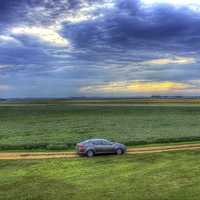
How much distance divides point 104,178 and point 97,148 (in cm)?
1120

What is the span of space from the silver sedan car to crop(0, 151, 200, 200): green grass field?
80.5 inches

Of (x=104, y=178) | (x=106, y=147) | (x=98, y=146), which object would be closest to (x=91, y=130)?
(x=106, y=147)

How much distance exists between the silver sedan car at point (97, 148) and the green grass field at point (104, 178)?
80.5 inches

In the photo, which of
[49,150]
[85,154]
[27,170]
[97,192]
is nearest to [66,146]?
[49,150]

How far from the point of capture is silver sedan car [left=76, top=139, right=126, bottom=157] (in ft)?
117

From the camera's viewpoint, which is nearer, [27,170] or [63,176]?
[63,176]

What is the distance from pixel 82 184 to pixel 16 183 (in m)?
4.40

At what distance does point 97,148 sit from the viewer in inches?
1421

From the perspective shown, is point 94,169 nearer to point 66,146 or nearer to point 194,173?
point 194,173

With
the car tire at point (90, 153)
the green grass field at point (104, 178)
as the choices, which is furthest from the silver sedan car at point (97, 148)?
the green grass field at point (104, 178)

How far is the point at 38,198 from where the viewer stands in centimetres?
2034

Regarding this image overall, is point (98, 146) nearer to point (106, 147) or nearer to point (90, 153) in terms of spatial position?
point (106, 147)

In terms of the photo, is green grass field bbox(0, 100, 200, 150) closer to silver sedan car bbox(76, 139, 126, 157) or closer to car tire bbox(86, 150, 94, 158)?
silver sedan car bbox(76, 139, 126, 157)

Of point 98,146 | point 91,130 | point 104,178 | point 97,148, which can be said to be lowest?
point 91,130
